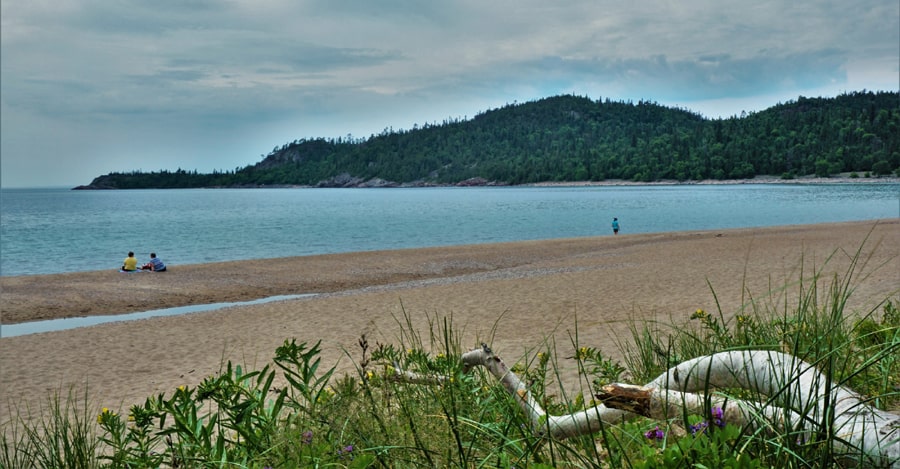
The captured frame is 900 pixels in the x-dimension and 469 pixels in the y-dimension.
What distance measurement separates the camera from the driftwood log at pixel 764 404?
6.93 ft

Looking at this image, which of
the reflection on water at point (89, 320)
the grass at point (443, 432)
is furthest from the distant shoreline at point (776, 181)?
the grass at point (443, 432)

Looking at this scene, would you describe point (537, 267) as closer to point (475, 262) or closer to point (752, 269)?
point (475, 262)

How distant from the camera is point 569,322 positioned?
39.9ft

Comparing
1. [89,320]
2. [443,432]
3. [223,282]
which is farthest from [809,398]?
[223,282]

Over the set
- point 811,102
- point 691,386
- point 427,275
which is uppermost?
point 811,102

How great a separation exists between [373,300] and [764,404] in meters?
14.7

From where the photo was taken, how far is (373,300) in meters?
16.8

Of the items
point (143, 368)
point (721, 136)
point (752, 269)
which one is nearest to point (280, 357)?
point (143, 368)

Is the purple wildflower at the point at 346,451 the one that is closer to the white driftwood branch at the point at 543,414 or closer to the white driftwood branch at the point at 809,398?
the white driftwood branch at the point at 543,414

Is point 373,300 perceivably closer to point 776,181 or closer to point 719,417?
point 719,417

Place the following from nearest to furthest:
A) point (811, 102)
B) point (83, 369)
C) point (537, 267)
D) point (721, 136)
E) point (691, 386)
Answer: point (691, 386) → point (83, 369) → point (537, 267) → point (721, 136) → point (811, 102)

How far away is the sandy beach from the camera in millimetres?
10344

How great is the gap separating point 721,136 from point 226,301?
150947mm

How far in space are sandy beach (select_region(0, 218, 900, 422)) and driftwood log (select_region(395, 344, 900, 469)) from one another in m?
1.33
